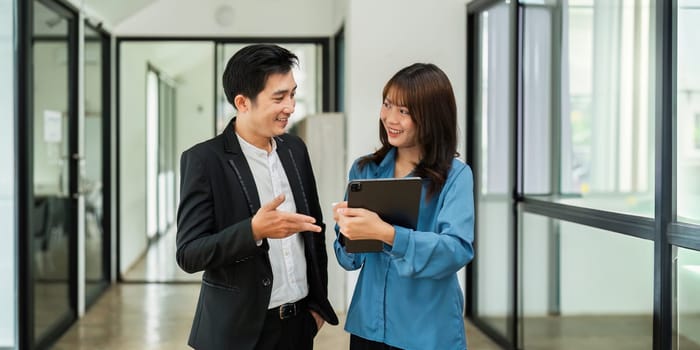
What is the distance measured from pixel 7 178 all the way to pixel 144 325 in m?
1.66

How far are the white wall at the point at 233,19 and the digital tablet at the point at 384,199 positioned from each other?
18.2ft

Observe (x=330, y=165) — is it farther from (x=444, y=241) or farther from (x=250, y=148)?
(x=444, y=241)

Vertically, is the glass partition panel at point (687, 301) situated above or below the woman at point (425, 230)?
below

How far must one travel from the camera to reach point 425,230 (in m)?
1.92

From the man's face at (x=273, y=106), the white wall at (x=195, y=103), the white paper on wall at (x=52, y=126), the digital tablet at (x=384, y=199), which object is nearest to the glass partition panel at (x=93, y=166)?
the white paper on wall at (x=52, y=126)

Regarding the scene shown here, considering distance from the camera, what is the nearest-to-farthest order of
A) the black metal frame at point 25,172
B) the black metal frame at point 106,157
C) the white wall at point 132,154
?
1. the black metal frame at point 25,172
2. the black metal frame at point 106,157
3. the white wall at point 132,154

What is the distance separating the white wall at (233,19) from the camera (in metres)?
7.07

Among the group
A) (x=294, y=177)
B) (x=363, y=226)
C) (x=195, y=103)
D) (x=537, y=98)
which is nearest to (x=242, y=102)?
(x=294, y=177)

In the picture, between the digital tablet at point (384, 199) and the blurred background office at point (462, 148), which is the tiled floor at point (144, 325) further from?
the digital tablet at point (384, 199)

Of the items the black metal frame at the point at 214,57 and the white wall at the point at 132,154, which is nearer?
the black metal frame at the point at 214,57

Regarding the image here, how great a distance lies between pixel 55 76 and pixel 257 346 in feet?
12.4

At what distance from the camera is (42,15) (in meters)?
4.77

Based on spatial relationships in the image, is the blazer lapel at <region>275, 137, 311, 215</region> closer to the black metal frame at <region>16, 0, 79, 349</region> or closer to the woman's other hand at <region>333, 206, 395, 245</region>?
the woman's other hand at <region>333, 206, 395, 245</region>

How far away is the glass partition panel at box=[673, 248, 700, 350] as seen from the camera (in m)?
2.73
